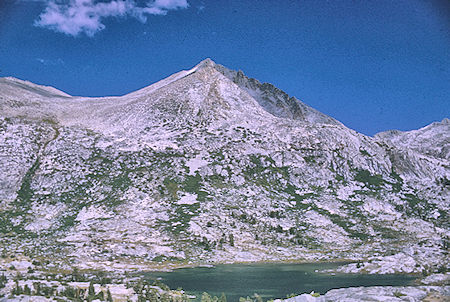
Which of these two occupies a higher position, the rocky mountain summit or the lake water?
the rocky mountain summit

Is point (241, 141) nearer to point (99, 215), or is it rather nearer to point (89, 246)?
point (99, 215)

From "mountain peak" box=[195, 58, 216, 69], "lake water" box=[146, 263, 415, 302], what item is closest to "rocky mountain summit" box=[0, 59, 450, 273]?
"lake water" box=[146, 263, 415, 302]

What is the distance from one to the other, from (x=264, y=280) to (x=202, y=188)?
5215 cm

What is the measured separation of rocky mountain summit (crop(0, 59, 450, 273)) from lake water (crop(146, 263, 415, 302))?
654cm

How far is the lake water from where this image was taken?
44.2 m

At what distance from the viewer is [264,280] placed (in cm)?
5159

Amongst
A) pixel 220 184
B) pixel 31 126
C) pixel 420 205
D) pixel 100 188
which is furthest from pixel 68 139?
pixel 420 205

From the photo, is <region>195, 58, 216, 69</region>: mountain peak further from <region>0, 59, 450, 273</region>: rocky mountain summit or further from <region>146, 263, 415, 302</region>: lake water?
<region>146, 263, 415, 302</region>: lake water

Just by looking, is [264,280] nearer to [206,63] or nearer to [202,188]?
[202,188]

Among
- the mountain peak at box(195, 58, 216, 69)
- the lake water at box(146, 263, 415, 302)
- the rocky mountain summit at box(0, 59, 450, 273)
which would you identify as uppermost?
the mountain peak at box(195, 58, 216, 69)

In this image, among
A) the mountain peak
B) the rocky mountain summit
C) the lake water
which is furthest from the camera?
the mountain peak

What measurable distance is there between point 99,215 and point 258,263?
39.9 m

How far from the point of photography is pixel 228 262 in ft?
231

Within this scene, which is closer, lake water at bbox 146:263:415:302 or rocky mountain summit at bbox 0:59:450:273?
lake water at bbox 146:263:415:302
